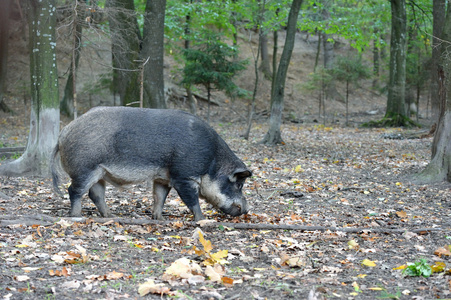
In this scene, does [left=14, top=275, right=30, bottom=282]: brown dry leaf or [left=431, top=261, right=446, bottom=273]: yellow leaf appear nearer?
[left=14, top=275, right=30, bottom=282]: brown dry leaf

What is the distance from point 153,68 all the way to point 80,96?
47.1 ft

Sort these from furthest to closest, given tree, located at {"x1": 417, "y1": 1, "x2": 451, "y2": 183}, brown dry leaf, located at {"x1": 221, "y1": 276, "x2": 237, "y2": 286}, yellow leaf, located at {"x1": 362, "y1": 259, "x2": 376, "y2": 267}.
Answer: tree, located at {"x1": 417, "y1": 1, "x2": 451, "y2": 183}
yellow leaf, located at {"x1": 362, "y1": 259, "x2": 376, "y2": 267}
brown dry leaf, located at {"x1": 221, "y1": 276, "x2": 237, "y2": 286}

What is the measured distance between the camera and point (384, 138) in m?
19.5

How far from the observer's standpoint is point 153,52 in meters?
14.0

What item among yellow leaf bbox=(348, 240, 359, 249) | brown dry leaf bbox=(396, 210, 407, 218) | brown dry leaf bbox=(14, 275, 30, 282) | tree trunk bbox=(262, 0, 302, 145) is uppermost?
tree trunk bbox=(262, 0, 302, 145)

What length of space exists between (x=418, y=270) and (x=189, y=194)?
11.0ft

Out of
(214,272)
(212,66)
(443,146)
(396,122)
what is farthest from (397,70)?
(214,272)

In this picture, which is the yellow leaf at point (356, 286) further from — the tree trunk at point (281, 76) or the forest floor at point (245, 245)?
the tree trunk at point (281, 76)

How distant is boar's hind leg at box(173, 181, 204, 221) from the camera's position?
671cm

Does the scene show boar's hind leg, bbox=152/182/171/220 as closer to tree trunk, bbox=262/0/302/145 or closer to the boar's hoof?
the boar's hoof

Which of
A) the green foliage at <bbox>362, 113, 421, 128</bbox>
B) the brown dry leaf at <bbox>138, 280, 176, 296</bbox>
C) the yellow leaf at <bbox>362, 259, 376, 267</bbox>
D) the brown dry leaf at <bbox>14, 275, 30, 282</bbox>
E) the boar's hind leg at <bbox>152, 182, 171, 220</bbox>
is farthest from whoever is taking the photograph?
the green foliage at <bbox>362, 113, 421, 128</bbox>

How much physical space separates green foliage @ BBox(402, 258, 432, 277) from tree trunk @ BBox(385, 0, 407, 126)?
66.9ft

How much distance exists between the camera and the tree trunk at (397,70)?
2300 cm

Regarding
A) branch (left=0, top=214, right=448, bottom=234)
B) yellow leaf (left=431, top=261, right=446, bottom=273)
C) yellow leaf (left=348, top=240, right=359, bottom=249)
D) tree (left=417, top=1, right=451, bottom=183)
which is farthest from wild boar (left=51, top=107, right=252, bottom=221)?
tree (left=417, top=1, right=451, bottom=183)
